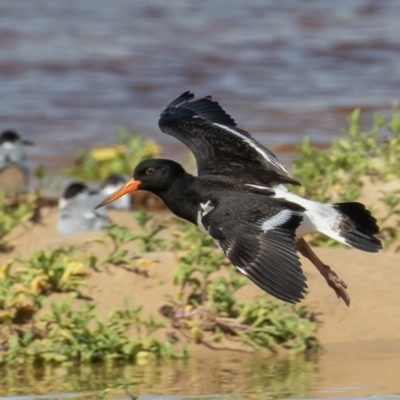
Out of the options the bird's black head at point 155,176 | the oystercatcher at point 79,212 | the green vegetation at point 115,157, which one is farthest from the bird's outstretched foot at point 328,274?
the green vegetation at point 115,157

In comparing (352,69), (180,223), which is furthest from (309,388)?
(352,69)

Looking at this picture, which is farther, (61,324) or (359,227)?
(359,227)

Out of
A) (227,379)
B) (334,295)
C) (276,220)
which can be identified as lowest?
(227,379)

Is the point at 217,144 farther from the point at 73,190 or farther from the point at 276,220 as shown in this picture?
the point at 73,190

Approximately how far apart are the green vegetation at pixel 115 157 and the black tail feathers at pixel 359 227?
492 centimetres

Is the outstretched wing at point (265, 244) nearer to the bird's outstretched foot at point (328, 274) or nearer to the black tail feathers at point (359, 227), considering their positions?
the black tail feathers at point (359, 227)

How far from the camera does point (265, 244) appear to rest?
17.6 feet

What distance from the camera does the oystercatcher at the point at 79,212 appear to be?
921 centimetres

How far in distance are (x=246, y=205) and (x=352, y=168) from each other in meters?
2.68

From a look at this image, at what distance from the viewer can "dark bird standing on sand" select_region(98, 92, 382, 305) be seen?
208 inches

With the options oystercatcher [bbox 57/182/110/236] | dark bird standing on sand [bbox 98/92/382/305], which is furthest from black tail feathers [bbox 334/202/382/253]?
oystercatcher [bbox 57/182/110/236]

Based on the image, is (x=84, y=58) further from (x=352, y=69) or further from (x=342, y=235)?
(x=342, y=235)

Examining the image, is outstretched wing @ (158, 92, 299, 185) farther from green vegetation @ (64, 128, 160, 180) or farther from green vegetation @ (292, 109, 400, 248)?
green vegetation @ (64, 128, 160, 180)

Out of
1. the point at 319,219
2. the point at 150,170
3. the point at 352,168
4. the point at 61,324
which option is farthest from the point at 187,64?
the point at 61,324
